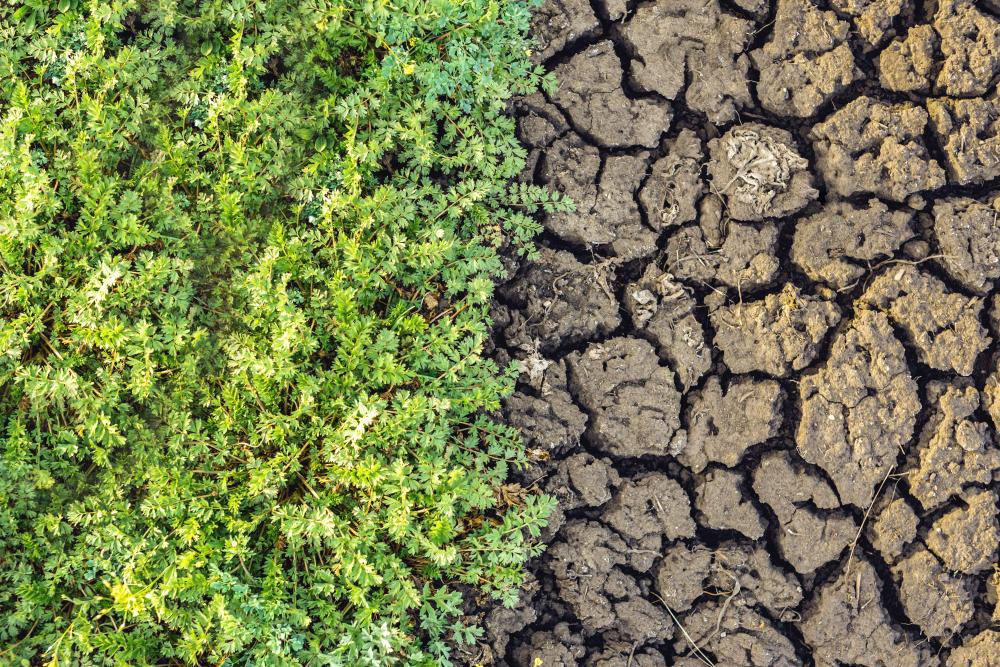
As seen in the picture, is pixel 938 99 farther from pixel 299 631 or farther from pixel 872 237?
pixel 299 631

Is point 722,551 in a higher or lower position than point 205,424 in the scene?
higher

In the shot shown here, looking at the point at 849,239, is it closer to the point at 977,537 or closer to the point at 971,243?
the point at 971,243

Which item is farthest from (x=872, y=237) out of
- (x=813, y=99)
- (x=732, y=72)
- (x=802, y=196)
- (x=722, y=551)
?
(x=722, y=551)

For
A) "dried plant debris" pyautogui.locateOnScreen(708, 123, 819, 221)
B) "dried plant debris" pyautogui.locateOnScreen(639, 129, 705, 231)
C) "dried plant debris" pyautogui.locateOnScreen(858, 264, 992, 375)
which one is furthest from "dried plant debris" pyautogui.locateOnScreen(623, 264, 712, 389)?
"dried plant debris" pyautogui.locateOnScreen(858, 264, 992, 375)

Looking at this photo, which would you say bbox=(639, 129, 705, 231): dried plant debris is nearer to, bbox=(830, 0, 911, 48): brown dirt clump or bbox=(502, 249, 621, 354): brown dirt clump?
bbox=(502, 249, 621, 354): brown dirt clump

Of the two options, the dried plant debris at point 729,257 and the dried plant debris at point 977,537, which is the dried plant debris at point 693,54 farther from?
the dried plant debris at point 977,537

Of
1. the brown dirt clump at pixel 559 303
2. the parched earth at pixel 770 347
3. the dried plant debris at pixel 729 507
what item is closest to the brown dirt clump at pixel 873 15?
the parched earth at pixel 770 347

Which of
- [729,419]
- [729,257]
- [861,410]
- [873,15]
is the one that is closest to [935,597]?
[861,410]
